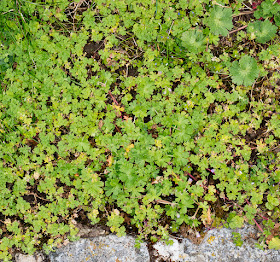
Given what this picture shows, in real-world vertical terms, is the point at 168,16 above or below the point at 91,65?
above

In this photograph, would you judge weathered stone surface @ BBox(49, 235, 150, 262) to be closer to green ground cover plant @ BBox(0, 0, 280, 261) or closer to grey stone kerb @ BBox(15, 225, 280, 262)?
grey stone kerb @ BBox(15, 225, 280, 262)

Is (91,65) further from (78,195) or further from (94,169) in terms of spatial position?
(78,195)

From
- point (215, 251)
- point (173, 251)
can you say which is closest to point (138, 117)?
point (173, 251)

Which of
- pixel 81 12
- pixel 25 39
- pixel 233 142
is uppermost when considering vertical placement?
pixel 81 12

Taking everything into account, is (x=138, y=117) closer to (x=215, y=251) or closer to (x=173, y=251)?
(x=173, y=251)

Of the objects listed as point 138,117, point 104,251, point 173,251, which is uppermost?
point 138,117

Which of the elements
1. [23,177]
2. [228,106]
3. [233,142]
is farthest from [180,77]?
[23,177]
